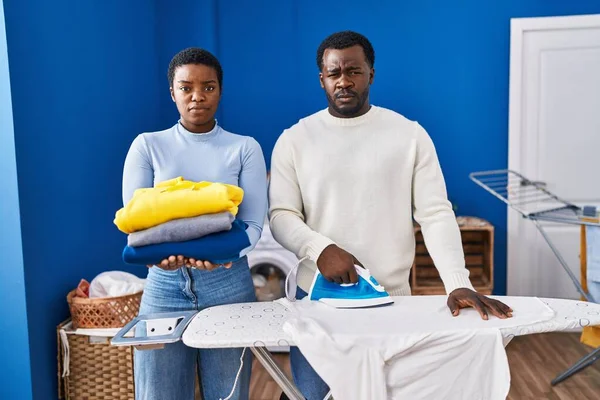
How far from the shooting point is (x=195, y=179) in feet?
4.69

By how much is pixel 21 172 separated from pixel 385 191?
1.38 m

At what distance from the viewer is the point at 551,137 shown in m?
3.55

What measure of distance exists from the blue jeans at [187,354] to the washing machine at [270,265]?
5.42 feet

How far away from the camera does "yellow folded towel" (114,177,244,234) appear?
127cm

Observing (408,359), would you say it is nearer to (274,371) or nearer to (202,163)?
(274,371)

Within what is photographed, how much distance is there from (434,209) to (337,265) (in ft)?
1.12

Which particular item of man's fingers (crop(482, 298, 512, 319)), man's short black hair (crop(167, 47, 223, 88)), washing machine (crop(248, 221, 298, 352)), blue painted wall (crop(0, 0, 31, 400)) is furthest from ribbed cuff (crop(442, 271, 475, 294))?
washing machine (crop(248, 221, 298, 352))

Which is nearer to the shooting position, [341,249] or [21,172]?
[341,249]

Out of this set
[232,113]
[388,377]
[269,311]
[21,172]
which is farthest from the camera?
[232,113]

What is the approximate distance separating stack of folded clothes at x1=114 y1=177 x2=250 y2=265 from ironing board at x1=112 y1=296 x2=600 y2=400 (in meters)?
0.14

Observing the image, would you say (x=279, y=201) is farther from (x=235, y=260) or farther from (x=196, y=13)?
(x=196, y=13)

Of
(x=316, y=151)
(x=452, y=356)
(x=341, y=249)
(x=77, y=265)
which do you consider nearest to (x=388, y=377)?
(x=452, y=356)

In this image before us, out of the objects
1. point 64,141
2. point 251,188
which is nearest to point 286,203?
point 251,188

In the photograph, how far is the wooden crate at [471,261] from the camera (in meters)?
3.20
